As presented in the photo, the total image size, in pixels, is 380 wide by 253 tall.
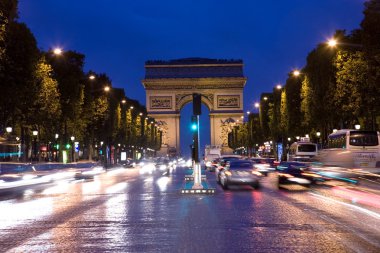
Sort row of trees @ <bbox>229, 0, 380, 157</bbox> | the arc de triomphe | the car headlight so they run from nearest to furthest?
the car headlight → row of trees @ <bbox>229, 0, 380, 157</bbox> → the arc de triomphe

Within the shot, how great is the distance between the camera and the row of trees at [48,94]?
43.5 meters

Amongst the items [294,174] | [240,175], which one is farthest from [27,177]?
[294,174]

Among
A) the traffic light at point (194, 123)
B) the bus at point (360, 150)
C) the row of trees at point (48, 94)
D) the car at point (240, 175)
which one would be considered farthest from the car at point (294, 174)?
the row of trees at point (48, 94)

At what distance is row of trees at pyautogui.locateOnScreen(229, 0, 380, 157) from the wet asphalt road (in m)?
17.9

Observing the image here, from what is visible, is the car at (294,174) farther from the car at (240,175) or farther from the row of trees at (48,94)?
the row of trees at (48,94)

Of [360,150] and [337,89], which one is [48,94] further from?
[360,150]

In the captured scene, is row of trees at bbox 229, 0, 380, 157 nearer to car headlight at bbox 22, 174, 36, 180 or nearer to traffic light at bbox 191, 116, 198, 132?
traffic light at bbox 191, 116, 198, 132

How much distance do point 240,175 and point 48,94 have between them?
28.0 m

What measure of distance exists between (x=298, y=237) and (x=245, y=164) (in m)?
19.2

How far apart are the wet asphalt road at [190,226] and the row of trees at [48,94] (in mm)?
18336

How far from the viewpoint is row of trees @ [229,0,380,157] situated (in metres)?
42.0

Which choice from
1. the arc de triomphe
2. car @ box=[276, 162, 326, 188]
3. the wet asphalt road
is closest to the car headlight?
car @ box=[276, 162, 326, 188]

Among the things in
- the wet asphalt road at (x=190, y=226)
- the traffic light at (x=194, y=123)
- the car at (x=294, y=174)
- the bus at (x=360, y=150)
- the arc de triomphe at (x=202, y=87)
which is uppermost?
the arc de triomphe at (x=202, y=87)

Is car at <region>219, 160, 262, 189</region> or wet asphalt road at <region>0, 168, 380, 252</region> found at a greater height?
car at <region>219, 160, 262, 189</region>
